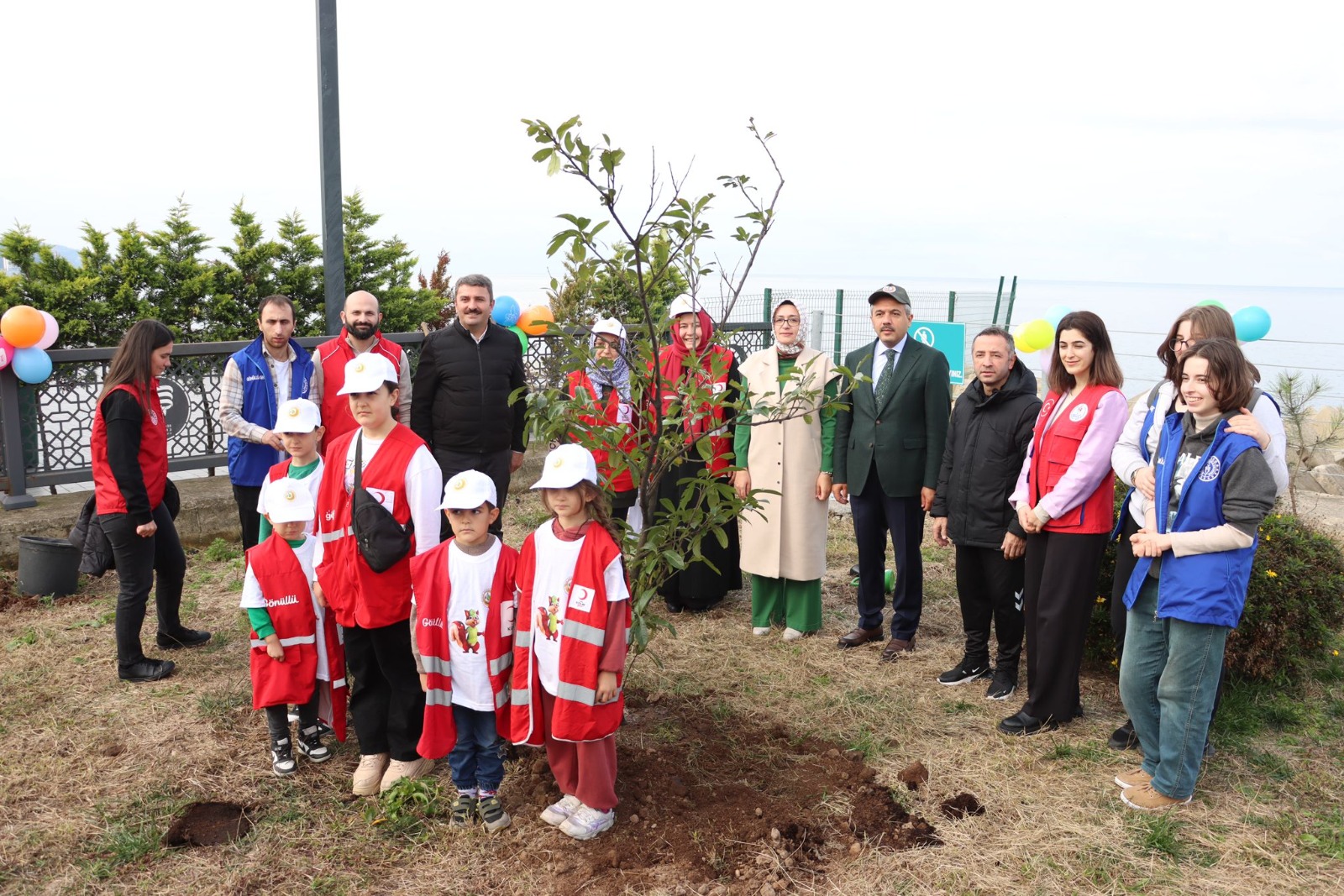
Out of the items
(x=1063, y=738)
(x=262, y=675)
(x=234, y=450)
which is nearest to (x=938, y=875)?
(x=1063, y=738)

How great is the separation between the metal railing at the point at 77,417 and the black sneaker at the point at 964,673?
9.91 feet

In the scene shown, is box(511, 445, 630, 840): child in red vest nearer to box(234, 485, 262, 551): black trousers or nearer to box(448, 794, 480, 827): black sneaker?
box(448, 794, 480, 827): black sneaker

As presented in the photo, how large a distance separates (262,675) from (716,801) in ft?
6.04

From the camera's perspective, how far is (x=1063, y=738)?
4.28 metres

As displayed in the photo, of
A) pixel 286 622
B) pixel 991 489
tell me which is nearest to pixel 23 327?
pixel 286 622

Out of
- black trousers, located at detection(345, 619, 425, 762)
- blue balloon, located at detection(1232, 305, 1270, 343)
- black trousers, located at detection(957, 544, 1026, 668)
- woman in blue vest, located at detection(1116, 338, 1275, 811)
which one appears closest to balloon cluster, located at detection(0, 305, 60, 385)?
black trousers, located at detection(345, 619, 425, 762)

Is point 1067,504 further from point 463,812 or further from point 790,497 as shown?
point 463,812

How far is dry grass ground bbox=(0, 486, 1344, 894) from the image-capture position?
328 cm

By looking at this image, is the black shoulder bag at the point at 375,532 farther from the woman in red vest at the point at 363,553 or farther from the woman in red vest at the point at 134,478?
the woman in red vest at the point at 134,478

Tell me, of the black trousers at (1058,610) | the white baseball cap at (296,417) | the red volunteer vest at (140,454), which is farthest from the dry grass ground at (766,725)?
the white baseball cap at (296,417)

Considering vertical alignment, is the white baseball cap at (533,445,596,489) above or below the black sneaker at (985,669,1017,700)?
above

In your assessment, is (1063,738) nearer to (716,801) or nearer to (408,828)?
(716,801)

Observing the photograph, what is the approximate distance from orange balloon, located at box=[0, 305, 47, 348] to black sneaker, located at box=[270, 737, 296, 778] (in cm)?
402

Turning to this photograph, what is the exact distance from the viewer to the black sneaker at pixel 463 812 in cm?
355
